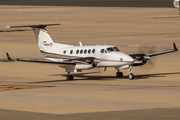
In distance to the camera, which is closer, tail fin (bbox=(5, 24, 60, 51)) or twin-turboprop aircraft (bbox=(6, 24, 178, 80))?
twin-turboprop aircraft (bbox=(6, 24, 178, 80))

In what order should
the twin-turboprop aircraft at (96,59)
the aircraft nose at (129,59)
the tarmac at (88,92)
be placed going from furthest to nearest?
the twin-turboprop aircraft at (96,59) < the aircraft nose at (129,59) < the tarmac at (88,92)

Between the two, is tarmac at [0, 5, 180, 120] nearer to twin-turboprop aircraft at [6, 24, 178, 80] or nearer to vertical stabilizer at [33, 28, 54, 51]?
twin-turboprop aircraft at [6, 24, 178, 80]

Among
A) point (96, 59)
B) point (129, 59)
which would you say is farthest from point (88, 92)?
point (96, 59)

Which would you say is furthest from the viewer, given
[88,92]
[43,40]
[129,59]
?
[43,40]

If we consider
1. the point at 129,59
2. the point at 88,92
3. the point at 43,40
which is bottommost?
the point at 88,92

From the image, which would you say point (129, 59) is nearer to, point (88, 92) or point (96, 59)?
point (96, 59)

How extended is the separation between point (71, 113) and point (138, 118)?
341cm

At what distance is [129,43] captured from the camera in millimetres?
70188

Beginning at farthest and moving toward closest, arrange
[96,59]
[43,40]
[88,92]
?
[43,40] < [96,59] < [88,92]

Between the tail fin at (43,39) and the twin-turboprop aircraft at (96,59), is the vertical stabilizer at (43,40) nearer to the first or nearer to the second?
the tail fin at (43,39)

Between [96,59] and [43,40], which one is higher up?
[43,40]

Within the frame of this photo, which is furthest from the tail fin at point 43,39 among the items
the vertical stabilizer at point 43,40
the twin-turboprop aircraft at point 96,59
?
the twin-turboprop aircraft at point 96,59

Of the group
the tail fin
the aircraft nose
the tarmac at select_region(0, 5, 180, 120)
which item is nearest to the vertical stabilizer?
the tail fin

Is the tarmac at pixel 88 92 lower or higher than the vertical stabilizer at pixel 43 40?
lower
